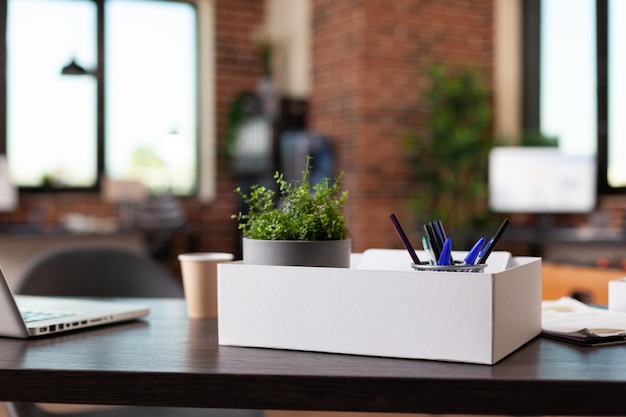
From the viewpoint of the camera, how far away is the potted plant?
3.22 feet

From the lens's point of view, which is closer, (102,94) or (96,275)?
(96,275)

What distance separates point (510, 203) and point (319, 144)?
137cm

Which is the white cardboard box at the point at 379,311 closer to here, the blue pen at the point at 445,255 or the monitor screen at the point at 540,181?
the blue pen at the point at 445,255

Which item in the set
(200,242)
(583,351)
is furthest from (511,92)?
(583,351)

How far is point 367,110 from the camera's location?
209 inches

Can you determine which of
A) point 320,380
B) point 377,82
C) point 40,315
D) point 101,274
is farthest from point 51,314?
point 377,82

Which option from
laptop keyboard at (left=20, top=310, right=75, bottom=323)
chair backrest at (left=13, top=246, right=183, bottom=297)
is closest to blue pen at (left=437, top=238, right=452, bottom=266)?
laptop keyboard at (left=20, top=310, right=75, bottom=323)

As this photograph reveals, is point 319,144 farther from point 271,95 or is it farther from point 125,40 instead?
point 125,40

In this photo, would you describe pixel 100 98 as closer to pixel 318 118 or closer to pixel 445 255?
pixel 318 118

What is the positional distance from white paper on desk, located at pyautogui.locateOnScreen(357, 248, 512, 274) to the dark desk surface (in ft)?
0.54

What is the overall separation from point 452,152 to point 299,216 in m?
4.23

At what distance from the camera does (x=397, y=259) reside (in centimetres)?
116

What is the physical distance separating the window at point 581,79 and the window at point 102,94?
310cm

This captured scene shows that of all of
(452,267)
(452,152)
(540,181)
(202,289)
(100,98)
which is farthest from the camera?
(100,98)
